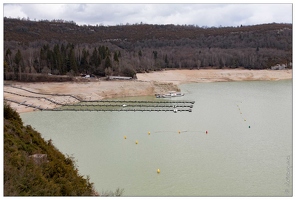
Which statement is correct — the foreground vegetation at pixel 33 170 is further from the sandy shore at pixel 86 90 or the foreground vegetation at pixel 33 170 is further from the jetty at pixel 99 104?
the sandy shore at pixel 86 90

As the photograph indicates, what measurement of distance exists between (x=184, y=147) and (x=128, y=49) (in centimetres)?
5708

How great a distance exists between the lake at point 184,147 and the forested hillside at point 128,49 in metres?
16.1

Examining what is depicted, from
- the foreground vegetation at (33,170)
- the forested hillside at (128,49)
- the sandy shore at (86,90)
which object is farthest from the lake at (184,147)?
the forested hillside at (128,49)

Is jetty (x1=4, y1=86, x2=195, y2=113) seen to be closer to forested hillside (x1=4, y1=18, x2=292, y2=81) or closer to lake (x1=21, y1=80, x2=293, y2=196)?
lake (x1=21, y1=80, x2=293, y2=196)

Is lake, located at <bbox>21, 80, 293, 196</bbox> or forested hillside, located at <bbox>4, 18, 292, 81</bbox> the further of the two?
forested hillside, located at <bbox>4, 18, 292, 81</bbox>

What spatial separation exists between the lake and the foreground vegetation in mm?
2565

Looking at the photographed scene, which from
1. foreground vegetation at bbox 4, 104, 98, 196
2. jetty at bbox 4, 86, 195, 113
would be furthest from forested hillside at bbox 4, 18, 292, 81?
foreground vegetation at bbox 4, 104, 98, 196

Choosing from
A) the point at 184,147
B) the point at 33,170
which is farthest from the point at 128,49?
the point at 33,170

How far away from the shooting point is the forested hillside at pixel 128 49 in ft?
139

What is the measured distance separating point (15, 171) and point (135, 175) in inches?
224

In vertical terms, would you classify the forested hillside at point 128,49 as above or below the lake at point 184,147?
above

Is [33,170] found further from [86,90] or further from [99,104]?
[86,90]

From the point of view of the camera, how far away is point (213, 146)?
680 inches

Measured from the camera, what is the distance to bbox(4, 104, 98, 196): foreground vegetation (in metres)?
8.28
